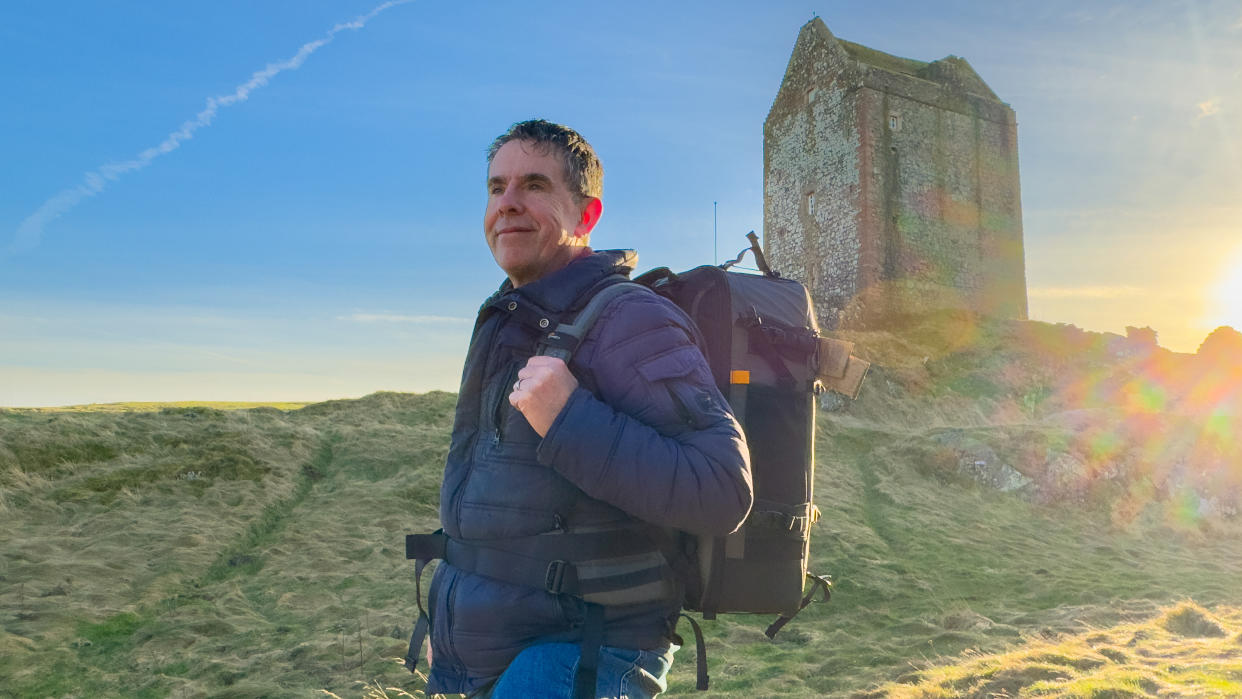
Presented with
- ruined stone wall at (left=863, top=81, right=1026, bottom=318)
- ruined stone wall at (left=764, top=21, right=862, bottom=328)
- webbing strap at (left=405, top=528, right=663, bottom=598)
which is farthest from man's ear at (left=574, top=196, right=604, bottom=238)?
ruined stone wall at (left=863, top=81, right=1026, bottom=318)

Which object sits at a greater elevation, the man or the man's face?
the man's face

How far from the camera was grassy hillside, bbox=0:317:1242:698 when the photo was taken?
24.4 ft

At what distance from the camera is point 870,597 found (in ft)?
33.8

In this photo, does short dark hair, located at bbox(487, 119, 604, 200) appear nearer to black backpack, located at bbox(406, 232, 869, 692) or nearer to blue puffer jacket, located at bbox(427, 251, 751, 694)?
blue puffer jacket, located at bbox(427, 251, 751, 694)

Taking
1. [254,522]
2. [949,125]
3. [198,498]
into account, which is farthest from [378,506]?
[949,125]

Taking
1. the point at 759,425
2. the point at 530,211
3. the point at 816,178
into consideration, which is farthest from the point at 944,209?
the point at 530,211

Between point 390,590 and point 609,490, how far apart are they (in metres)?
8.73

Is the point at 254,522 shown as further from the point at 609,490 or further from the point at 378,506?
the point at 609,490

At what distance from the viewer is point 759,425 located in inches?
106

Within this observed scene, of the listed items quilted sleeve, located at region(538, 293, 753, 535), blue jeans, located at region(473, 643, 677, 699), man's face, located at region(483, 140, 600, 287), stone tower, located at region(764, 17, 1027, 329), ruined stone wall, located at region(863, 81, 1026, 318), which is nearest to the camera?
quilted sleeve, located at region(538, 293, 753, 535)

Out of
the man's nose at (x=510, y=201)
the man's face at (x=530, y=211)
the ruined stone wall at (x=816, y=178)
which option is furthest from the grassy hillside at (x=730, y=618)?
Result: the ruined stone wall at (x=816, y=178)

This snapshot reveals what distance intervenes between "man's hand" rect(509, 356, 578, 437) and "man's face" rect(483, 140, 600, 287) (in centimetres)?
57

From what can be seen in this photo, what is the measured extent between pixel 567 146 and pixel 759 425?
1.10m

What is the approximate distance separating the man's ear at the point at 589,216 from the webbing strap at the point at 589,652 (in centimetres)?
118
